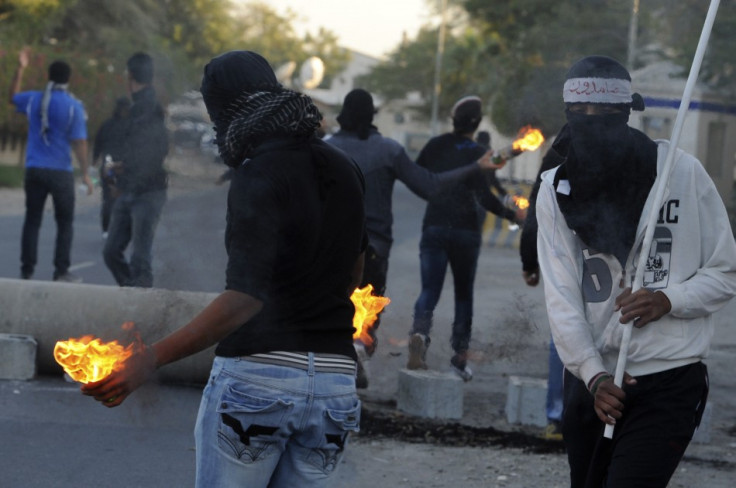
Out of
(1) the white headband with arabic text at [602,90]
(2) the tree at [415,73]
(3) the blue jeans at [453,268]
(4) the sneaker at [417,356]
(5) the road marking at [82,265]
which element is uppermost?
(2) the tree at [415,73]

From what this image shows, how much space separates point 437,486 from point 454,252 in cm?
251

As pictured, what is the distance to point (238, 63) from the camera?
116 inches

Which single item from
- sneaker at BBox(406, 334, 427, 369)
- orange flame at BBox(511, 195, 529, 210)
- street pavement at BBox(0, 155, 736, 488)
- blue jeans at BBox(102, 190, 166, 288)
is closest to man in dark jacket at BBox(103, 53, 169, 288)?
blue jeans at BBox(102, 190, 166, 288)

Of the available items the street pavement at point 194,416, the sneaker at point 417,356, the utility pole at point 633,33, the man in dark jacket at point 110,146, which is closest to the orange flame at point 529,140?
the utility pole at point 633,33

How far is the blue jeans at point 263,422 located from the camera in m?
2.83

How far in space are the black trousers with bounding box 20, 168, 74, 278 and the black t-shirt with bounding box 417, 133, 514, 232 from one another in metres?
4.00

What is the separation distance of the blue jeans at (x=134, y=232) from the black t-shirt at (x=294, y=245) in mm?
4842

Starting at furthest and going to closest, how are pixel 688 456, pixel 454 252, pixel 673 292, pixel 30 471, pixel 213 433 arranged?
pixel 454 252 < pixel 688 456 < pixel 30 471 < pixel 673 292 < pixel 213 433

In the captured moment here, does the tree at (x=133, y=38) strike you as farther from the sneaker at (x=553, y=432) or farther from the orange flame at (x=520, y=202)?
the sneaker at (x=553, y=432)

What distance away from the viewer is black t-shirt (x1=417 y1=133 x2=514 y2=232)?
290 inches

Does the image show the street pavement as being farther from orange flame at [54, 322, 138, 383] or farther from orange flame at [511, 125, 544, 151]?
orange flame at [511, 125, 544, 151]

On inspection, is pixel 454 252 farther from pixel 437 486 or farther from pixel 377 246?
pixel 437 486

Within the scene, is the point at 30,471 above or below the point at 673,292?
below

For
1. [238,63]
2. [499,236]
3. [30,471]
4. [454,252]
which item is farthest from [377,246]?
[499,236]
